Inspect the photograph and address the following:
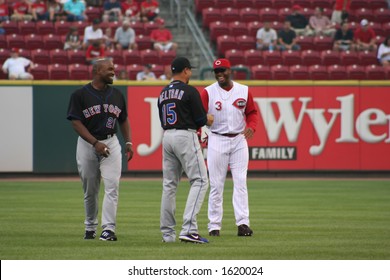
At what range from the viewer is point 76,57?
25.3 metres

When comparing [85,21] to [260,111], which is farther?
[85,21]

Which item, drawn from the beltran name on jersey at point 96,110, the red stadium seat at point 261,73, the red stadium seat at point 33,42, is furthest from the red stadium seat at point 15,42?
the beltran name on jersey at point 96,110

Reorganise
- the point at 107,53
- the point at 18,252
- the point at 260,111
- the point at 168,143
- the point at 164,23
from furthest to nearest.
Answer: the point at 164,23, the point at 107,53, the point at 260,111, the point at 168,143, the point at 18,252

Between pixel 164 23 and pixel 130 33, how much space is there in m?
2.49

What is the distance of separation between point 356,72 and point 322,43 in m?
2.05

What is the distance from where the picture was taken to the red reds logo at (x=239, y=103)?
11844 millimetres

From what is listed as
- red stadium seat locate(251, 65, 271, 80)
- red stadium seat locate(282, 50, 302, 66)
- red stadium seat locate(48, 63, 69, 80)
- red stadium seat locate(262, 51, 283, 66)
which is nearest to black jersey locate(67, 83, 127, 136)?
red stadium seat locate(48, 63, 69, 80)

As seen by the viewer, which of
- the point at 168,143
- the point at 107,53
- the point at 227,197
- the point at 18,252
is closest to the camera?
the point at 18,252

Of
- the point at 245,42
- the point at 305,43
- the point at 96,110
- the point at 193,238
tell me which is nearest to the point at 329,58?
the point at 305,43

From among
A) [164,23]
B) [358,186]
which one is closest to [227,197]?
[358,186]

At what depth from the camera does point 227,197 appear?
18.3 metres

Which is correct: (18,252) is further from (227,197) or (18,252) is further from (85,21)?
(85,21)

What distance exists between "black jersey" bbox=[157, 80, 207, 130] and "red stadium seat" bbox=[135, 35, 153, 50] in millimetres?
15784

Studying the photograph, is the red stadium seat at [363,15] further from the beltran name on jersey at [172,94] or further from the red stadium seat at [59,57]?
the beltran name on jersey at [172,94]
